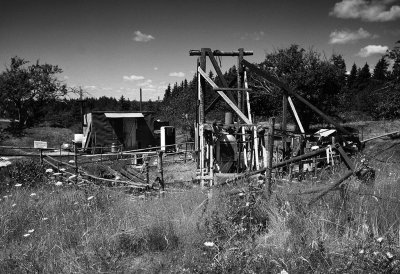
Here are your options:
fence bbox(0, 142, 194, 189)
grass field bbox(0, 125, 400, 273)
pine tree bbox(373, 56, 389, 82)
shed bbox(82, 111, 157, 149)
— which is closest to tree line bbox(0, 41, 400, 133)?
shed bbox(82, 111, 157, 149)

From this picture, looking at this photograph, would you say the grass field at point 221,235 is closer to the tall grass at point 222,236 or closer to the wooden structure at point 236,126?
the tall grass at point 222,236

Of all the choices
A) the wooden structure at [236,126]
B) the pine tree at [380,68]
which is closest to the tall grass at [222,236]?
the wooden structure at [236,126]

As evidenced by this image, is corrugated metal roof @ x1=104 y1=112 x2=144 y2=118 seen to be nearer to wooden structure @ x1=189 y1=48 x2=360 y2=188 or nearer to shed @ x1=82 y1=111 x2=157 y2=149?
shed @ x1=82 y1=111 x2=157 y2=149

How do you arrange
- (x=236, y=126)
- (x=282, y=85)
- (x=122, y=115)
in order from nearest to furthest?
(x=236, y=126) < (x=282, y=85) < (x=122, y=115)

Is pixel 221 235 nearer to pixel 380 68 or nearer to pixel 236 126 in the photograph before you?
pixel 236 126

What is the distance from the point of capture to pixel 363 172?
423 centimetres

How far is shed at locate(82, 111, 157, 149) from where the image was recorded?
965 inches

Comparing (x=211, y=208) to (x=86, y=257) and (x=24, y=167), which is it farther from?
(x=24, y=167)

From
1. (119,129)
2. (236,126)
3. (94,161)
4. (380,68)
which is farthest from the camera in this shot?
(380,68)

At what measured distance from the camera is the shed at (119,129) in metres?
24.5

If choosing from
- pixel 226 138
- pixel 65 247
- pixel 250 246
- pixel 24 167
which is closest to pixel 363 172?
pixel 250 246

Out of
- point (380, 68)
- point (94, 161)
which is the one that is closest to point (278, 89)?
point (94, 161)

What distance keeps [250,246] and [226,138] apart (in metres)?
8.36

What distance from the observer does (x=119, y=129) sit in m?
25.4
